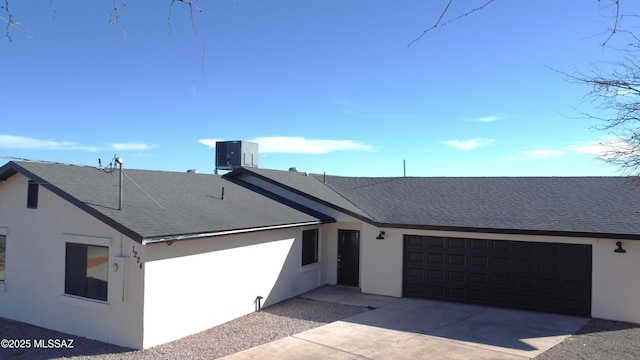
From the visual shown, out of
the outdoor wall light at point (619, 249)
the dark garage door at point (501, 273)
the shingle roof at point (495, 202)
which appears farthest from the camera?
the shingle roof at point (495, 202)

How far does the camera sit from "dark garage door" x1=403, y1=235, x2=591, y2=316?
13.2 meters

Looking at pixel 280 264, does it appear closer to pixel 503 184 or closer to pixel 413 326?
pixel 413 326

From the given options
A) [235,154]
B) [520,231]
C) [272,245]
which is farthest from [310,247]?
[235,154]

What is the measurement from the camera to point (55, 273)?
11148 mm

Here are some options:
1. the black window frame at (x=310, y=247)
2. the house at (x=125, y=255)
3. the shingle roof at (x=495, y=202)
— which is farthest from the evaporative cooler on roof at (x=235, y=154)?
the house at (x=125, y=255)

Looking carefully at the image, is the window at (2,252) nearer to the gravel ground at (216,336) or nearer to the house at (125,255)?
the house at (125,255)

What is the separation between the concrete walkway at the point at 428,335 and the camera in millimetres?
9562

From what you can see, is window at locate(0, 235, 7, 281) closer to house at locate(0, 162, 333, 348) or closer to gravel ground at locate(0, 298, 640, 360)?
house at locate(0, 162, 333, 348)

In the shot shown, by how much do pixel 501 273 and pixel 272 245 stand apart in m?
6.95

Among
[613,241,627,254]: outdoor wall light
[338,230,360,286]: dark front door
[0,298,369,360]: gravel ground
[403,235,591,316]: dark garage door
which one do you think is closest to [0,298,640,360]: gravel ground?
[0,298,369,360]: gravel ground

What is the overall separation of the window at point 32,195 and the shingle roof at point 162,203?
0.52 meters

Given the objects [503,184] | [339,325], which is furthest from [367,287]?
[503,184]

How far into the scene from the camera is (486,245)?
1427cm

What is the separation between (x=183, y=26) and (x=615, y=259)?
42.4 ft
